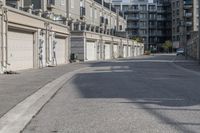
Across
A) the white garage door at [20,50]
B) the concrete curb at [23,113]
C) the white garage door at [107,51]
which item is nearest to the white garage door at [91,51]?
the white garage door at [107,51]

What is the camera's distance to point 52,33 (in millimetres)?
48188

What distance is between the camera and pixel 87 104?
13.8 m

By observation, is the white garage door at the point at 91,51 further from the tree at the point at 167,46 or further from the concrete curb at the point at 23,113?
the tree at the point at 167,46

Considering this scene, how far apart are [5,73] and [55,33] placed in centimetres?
2006

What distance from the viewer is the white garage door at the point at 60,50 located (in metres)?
51.8

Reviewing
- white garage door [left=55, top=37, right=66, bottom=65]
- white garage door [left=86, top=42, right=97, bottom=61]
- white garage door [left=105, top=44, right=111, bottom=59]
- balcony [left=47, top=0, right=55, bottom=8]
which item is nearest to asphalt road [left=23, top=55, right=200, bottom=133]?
white garage door [left=55, top=37, right=66, bottom=65]

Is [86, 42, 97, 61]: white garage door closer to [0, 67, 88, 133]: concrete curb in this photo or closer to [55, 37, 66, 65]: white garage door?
[55, 37, 66, 65]: white garage door

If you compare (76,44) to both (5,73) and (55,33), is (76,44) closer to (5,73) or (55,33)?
(55,33)

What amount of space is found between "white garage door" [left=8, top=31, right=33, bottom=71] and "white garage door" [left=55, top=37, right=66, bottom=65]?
12.0 m

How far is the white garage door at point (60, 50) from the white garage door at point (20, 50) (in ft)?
39.2

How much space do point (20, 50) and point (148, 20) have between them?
136071 millimetres

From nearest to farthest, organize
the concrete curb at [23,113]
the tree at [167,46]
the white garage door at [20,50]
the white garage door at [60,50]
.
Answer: the concrete curb at [23,113] → the white garage door at [20,50] → the white garage door at [60,50] → the tree at [167,46]

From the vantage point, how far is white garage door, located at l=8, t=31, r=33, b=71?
33625 millimetres

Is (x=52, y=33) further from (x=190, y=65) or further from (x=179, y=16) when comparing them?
(x=179, y=16)
